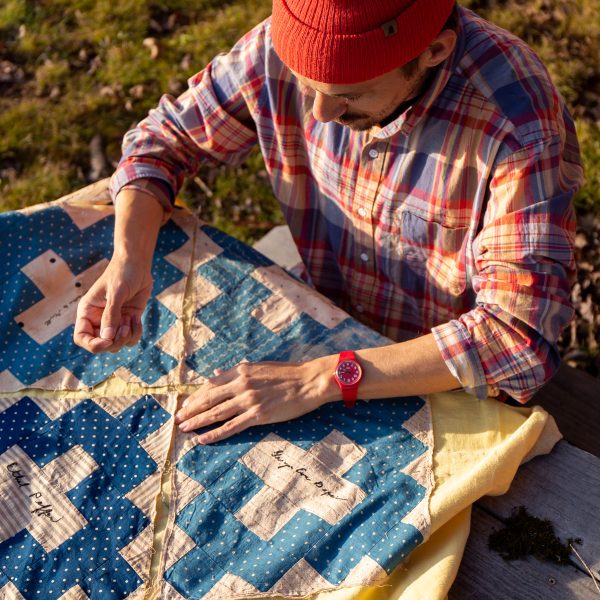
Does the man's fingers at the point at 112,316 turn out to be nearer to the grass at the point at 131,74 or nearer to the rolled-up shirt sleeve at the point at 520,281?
the rolled-up shirt sleeve at the point at 520,281

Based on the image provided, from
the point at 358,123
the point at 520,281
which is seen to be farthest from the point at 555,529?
the point at 358,123

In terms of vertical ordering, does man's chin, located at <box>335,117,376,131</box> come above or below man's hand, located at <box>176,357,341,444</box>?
above

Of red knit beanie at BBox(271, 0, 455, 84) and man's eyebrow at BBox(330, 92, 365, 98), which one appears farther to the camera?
man's eyebrow at BBox(330, 92, 365, 98)

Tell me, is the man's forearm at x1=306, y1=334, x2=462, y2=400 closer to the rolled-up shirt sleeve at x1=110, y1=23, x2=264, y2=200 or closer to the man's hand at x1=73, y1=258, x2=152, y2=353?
the man's hand at x1=73, y1=258, x2=152, y2=353

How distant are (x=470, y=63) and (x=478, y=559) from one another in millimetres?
1237

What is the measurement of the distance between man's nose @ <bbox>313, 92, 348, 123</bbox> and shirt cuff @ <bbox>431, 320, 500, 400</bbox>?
0.63 meters

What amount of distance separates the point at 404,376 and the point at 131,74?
3185 millimetres

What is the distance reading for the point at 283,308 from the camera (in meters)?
2.29

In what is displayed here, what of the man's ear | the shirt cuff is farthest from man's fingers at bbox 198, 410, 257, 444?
the man's ear

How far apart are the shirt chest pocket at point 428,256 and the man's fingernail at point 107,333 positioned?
2.88 ft

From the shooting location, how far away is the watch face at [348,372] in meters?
2.01

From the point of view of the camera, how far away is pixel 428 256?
2332mm

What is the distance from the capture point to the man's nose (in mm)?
1911

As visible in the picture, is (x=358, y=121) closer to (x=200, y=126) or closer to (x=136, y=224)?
(x=200, y=126)
